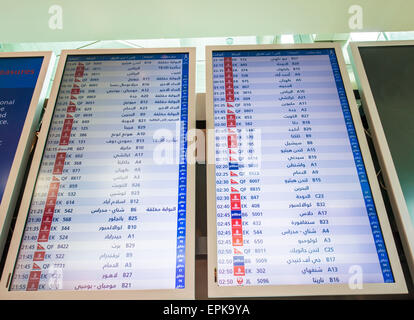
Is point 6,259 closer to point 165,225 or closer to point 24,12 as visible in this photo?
point 165,225

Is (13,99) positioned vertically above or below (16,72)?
below

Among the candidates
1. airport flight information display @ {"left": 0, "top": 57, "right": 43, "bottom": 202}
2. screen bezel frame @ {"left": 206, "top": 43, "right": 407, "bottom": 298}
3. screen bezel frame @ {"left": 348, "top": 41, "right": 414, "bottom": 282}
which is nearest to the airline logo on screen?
airport flight information display @ {"left": 0, "top": 57, "right": 43, "bottom": 202}

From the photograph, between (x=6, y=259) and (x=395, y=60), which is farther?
(x=395, y=60)

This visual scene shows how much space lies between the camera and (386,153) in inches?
40.5

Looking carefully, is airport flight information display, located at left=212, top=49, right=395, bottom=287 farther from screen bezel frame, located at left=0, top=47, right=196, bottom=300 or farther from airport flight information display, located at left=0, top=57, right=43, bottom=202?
airport flight information display, located at left=0, top=57, right=43, bottom=202

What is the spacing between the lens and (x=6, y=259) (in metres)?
0.90

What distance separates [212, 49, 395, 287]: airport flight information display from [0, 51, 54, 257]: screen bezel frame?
0.71 metres

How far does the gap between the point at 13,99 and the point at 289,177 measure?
114cm

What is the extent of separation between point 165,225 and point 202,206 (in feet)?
0.75

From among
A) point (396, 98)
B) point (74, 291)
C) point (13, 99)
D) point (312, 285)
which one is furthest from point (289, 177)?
point (13, 99)

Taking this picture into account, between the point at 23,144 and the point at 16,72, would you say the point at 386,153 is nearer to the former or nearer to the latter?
the point at 23,144

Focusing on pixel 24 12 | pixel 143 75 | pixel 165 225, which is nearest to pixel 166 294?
pixel 165 225

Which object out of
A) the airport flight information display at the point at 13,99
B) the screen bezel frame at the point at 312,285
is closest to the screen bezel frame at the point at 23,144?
the airport flight information display at the point at 13,99

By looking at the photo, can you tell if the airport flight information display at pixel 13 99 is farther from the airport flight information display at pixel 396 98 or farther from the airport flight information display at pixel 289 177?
the airport flight information display at pixel 396 98
